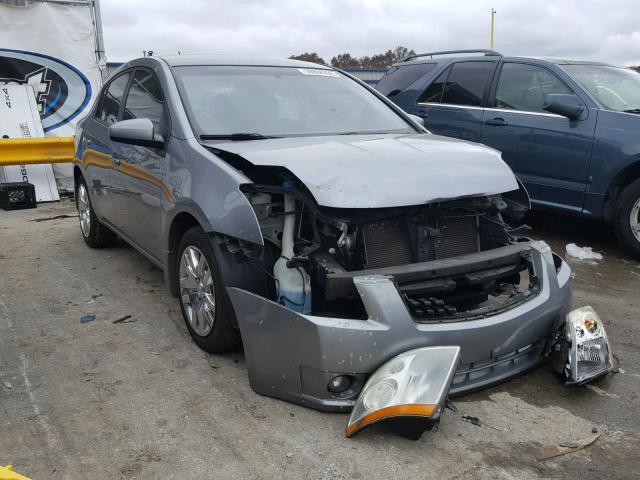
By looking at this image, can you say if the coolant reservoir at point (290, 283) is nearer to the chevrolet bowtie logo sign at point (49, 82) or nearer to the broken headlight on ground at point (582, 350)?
the broken headlight on ground at point (582, 350)

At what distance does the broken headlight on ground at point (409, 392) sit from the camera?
2.61 metres

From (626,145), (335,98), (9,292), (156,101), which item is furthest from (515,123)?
(9,292)

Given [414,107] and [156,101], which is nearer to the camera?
[156,101]

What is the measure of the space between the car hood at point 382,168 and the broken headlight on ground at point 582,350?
0.80 meters

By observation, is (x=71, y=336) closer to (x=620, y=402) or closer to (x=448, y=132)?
(x=620, y=402)

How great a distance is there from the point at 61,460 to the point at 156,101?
242 centimetres

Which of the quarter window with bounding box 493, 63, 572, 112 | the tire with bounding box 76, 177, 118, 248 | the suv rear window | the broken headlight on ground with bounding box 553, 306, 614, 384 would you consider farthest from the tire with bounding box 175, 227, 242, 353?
the suv rear window

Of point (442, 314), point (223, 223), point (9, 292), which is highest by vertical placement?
point (223, 223)

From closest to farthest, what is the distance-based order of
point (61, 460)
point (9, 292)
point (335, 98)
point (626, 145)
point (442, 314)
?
point (61, 460) → point (442, 314) → point (335, 98) → point (9, 292) → point (626, 145)

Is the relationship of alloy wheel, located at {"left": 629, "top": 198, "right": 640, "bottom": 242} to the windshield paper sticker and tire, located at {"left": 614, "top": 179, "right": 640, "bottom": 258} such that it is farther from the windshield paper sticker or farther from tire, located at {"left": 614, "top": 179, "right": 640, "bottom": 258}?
the windshield paper sticker

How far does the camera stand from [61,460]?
8.75ft

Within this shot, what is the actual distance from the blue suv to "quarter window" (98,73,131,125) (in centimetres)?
356

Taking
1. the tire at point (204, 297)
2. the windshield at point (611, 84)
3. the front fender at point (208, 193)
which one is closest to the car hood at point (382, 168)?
the front fender at point (208, 193)

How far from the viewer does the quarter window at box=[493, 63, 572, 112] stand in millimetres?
6195
